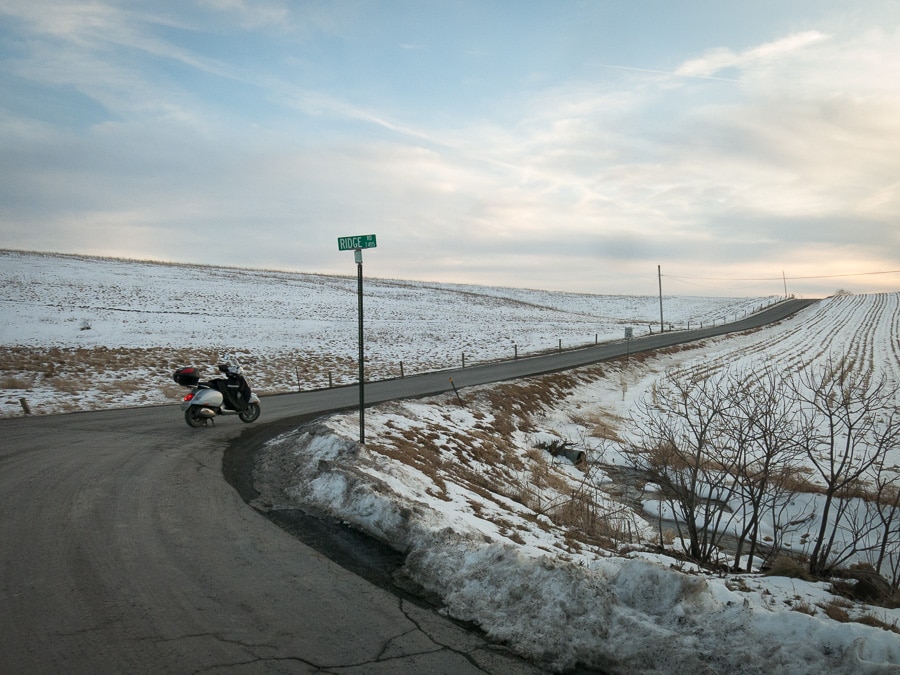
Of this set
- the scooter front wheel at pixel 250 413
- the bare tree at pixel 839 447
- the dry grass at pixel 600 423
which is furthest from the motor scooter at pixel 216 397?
the bare tree at pixel 839 447

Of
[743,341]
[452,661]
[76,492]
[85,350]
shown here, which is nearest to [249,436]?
[76,492]

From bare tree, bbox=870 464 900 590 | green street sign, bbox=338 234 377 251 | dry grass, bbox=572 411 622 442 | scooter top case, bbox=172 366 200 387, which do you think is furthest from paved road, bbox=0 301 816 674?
dry grass, bbox=572 411 622 442

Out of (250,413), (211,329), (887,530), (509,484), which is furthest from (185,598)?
(211,329)

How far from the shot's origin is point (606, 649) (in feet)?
13.1

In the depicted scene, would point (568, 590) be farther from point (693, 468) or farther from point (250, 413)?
point (250, 413)

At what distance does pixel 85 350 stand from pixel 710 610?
3327cm

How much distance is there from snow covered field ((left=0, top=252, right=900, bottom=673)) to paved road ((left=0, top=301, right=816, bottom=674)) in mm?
640

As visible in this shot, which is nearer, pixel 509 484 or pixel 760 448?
pixel 760 448

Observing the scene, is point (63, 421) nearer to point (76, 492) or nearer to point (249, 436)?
point (249, 436)

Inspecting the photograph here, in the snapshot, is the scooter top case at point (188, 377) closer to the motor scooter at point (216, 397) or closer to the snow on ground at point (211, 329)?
the motor scooter at point (216, 397)

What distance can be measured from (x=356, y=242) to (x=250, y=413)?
6883 millimetres

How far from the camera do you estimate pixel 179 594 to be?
15.0ft

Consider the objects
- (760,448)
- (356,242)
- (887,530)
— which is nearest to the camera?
(887,530)

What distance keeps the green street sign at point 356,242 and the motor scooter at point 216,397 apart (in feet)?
18.9
